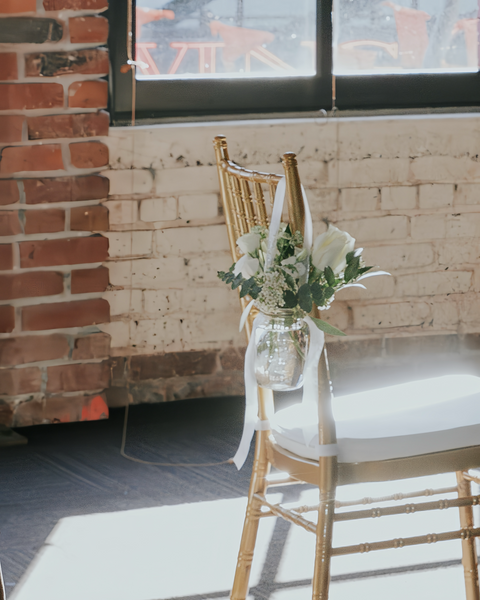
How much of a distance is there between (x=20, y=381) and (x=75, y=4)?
1090mm

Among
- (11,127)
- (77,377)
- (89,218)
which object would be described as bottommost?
(77,377)

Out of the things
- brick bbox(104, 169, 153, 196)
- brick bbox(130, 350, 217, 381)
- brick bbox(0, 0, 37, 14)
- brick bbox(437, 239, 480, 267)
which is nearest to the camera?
brick bbox(0, 0, 37, 14)

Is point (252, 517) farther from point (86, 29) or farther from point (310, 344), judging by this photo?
point (86, 29)

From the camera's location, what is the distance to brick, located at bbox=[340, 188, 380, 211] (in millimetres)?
2379

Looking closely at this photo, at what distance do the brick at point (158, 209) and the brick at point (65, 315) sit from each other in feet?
0.96

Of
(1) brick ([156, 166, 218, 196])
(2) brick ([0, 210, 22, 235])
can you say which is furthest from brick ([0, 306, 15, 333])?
(1) brick ([156, 166, 218, 196])

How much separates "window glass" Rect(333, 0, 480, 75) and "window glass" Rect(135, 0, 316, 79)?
0.12m

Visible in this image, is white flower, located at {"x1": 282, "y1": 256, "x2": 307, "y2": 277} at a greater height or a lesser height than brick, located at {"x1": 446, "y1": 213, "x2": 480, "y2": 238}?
lesser

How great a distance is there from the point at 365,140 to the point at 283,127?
0.89ft

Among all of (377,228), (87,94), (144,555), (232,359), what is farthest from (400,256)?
(144,555)

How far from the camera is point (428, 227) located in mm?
2443

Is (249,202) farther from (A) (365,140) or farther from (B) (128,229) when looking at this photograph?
(A) (365,140)

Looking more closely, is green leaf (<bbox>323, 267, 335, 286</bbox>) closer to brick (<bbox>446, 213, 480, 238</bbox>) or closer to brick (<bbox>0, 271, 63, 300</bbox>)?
brick (<bbox>0, 271, 63, 300</bbox>)

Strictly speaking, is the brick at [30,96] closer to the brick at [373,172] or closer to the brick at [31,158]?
the brick at [31,158]
